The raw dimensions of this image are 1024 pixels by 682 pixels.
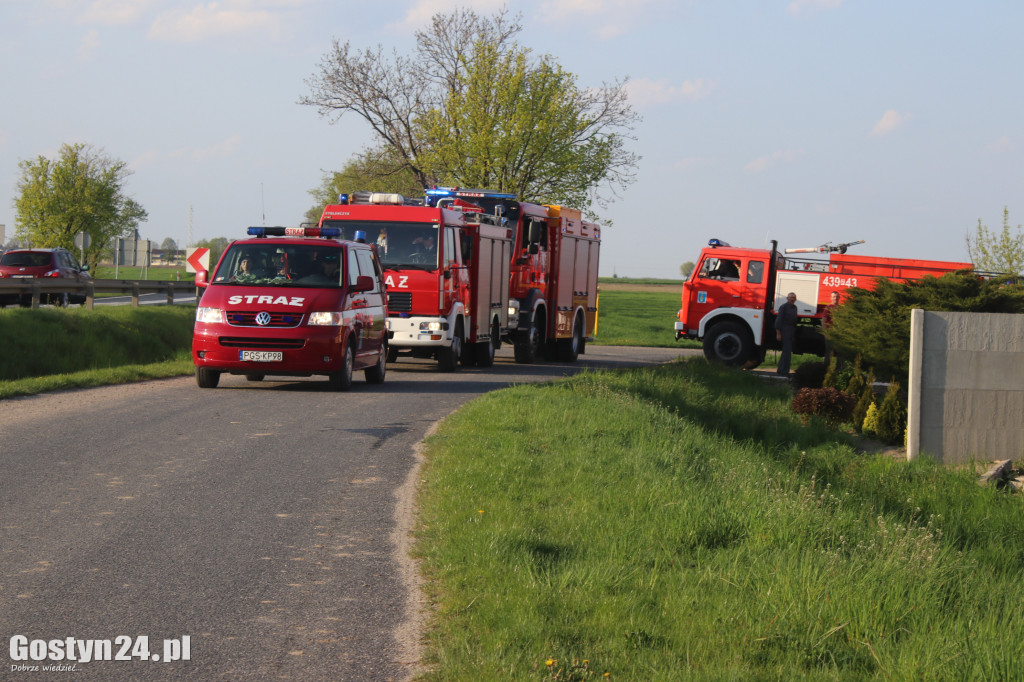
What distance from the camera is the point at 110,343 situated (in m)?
21.6

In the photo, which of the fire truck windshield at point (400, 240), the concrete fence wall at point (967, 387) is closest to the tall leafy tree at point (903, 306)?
the concrete fence wall at point (967, 387)

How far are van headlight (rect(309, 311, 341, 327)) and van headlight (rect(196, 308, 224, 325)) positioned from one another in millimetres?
1218

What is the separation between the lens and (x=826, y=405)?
2127 cm

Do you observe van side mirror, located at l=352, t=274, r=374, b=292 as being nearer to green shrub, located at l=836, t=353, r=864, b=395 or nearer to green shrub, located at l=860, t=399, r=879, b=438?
green shrub, located at l=860, t=399, r=879, b=438

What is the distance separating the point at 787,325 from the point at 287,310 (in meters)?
13.9

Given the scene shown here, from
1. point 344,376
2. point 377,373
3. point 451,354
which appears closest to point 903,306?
point 451,354

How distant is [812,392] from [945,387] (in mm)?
5062

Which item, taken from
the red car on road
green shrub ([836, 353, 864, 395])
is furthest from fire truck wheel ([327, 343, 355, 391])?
the red car on road

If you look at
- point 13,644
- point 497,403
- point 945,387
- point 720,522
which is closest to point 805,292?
point 945,387

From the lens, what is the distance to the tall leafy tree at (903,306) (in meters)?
21.9

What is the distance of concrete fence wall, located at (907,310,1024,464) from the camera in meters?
16.5

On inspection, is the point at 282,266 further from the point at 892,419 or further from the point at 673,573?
the point at 673,573

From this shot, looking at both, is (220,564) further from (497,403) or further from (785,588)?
(497,403)

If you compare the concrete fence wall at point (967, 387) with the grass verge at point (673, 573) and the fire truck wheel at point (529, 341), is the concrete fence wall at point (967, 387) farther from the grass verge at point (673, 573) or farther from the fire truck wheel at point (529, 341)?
the fire truck wheel at point (529, 341)
